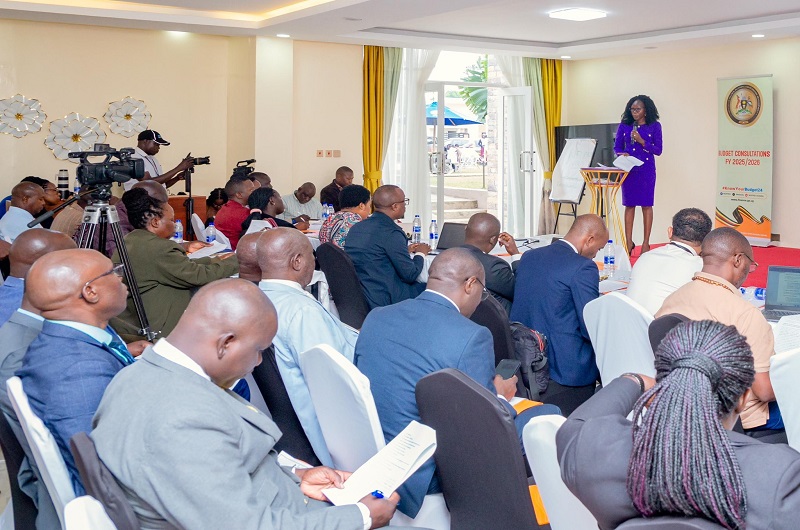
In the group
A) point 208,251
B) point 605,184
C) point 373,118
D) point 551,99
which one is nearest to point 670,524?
point 208,251

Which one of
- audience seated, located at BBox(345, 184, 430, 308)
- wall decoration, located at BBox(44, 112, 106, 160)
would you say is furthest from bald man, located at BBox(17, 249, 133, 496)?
wall decoration, located at BBox(44, 112, 106, 160)

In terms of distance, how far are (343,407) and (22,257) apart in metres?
1.68

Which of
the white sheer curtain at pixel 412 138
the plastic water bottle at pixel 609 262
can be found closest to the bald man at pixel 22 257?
the plastic water bottle at pixel 609 262

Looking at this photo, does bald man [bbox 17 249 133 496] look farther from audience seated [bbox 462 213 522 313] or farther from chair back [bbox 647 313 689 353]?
audience seated [bbox 462 213 522 313]

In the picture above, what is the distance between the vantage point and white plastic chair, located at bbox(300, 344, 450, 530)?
2348 millimetres

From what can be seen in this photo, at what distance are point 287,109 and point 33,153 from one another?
2.95 m

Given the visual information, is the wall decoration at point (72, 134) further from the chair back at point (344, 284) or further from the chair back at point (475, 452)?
the chair back at point (475, 452)

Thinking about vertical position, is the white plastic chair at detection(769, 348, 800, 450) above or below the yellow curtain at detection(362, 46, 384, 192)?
below

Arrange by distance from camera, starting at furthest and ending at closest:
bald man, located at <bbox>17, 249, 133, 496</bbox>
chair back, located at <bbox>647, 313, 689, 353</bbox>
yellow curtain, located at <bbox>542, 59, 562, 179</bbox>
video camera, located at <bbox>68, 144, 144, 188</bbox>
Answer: yellow curtain, located at <bbox>542, 59, 562, 179</bbox> < video camera, located at <bbox>68, 144, 144, 188</bbox> < chair back, located at <bbox>647, 313, 689, 353</bbox> < bald man, located at <bbox>17, 249, 133, 496</bbox>

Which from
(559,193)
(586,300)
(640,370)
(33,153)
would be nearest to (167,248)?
(586,300)

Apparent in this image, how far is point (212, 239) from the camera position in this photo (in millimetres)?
6844

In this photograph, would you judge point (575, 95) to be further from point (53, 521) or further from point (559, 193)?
point (53, 521)

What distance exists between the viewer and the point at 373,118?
36.5ft

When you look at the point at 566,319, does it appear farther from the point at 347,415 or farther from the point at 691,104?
Answer: the point at 691,104
